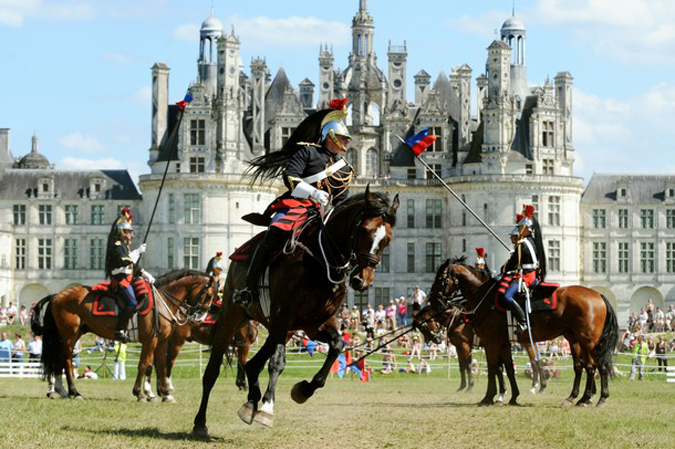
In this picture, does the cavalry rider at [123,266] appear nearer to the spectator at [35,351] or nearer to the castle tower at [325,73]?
the spectator at [35,351]

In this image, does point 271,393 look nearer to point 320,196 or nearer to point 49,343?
point 320,196

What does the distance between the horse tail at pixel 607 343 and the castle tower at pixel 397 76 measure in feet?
198

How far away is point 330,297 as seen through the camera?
51.2 feet

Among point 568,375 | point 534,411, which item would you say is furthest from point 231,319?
point 568,375

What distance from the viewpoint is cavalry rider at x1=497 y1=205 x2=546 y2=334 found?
24.6 meters

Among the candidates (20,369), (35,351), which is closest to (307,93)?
(35,351)

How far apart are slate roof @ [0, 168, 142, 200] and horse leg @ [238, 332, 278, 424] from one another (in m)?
68.6

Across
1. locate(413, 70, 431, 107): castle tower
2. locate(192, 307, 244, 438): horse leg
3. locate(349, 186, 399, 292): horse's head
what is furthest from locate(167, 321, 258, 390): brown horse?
locate(413, 70, 431, 107): castle tower

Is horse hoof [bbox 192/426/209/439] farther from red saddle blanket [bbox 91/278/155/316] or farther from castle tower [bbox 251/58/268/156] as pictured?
→ castle tower [bbox 251/58/268/156]

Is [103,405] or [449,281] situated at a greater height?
[449,281]

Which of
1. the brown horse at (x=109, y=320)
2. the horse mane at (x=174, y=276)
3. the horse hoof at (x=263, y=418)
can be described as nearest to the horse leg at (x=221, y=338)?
the horse hoof at (x=263, y=418)

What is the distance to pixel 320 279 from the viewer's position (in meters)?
15.6

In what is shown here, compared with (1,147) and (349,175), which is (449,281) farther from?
(1,147)

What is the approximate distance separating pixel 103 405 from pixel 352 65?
65.6m
